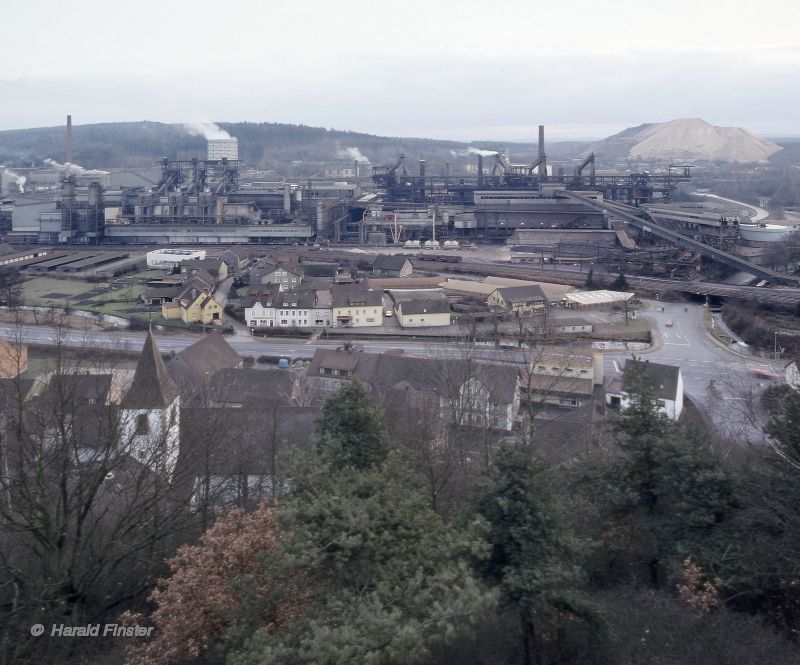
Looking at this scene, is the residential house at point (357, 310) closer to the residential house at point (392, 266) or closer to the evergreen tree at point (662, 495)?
the residential house at point (392, 266)

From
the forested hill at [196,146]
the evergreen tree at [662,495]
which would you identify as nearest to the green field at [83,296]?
the evergreen tree at [662,495]

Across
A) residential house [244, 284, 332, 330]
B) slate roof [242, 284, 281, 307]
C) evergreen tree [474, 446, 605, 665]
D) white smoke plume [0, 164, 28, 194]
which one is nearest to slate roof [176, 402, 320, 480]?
evergreen tree [474, 446, 605, 665]

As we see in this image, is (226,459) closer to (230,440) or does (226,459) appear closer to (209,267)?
(230,440)

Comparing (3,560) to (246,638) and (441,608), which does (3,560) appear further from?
(441,608)

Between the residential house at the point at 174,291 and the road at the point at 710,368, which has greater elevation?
the residential house at the point at 174,291

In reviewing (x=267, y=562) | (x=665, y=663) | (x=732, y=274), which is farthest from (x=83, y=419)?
(x=732, y=274)

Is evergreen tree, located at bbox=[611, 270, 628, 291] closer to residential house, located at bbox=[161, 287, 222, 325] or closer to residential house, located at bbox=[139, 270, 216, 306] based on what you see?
residential house, located at bbox=[161, 287, 222, 325]

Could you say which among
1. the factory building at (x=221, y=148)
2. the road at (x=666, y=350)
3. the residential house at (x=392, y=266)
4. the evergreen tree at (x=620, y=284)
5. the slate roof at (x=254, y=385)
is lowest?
the road at (x=666, y=350)

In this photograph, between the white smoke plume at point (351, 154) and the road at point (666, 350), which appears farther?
the white smoke plume at point (351, 154)
